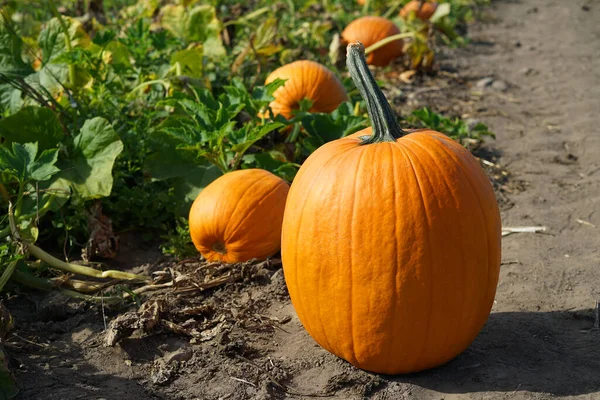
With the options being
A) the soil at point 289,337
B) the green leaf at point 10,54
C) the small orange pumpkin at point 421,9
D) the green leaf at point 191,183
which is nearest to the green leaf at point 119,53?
the green leaf at point 10,54

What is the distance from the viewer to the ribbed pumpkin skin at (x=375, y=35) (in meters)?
6.84

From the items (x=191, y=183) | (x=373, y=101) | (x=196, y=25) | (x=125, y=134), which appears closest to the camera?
(x=373, y=101)

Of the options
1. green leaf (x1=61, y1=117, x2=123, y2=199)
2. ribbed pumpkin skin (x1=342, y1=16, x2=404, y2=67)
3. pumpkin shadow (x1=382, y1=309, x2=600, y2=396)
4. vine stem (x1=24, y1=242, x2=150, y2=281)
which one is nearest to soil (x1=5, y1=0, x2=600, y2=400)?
pumpkin shadow (x1=382, y1=309, x2=600, y2=396)

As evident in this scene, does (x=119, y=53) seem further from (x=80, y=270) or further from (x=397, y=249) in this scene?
(x=397, y=249)

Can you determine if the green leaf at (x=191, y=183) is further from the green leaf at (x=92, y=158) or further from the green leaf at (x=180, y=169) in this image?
the green leaf at (x=92, y=158)

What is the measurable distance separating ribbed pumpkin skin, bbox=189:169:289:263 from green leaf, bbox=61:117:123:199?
0.52m

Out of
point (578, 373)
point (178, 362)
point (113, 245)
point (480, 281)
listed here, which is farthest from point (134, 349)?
point (578, 373)

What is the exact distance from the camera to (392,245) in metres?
2.44

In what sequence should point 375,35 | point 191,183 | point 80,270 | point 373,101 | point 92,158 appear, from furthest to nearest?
point 375,35 → point 191,183 → point 92,158 → point 80,270 → point 373,101

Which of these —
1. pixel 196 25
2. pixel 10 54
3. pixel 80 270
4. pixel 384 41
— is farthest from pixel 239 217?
pixel 384 41

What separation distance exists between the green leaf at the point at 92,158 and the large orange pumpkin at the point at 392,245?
1.42 metres

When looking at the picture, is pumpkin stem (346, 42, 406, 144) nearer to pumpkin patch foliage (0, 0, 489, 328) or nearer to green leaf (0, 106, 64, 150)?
pumpkin patch foliage (0, 0, 489, 328)

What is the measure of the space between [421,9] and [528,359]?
621 cm

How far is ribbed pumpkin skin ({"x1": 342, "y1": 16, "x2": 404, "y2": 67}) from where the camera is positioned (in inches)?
269
